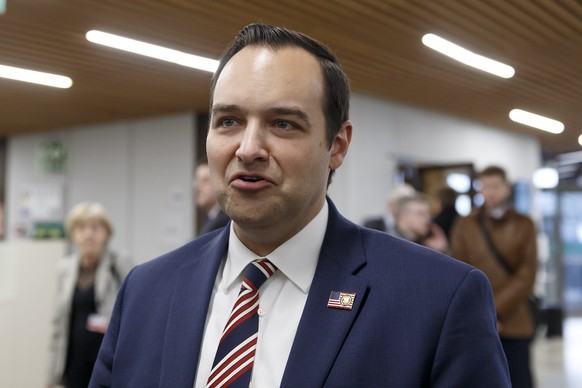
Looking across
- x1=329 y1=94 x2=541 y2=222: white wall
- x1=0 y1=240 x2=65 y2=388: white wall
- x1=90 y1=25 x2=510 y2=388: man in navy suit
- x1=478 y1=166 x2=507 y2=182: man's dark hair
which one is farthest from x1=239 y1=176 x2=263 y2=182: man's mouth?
x1=329 y1=94 x2=541 y2=222: white wall

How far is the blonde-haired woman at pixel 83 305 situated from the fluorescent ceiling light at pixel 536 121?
7.84 metres

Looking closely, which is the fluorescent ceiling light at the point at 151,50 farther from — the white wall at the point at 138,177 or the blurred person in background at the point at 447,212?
the white wall at the point at 138,177

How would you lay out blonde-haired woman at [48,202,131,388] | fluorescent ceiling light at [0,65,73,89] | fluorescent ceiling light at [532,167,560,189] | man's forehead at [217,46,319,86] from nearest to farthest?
man's forehead at [217,46,319,86], blonde-haired woman at [48,202,131,388], fluorescent ceiling light at [0,65,73,89], fluorescent ceiling light at [532,167,560,189]

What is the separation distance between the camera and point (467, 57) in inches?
283

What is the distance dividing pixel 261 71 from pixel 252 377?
599 millimetres

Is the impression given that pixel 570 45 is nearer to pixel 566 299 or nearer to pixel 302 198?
pixel 302 198

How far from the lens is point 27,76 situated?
802 cm

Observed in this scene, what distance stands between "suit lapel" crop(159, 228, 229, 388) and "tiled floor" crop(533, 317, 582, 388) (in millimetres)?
6872

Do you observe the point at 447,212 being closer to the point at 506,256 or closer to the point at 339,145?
the point at 506,256

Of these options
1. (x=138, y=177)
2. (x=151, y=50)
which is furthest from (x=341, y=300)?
(x=138, y=177)

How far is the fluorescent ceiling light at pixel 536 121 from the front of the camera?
433 inches

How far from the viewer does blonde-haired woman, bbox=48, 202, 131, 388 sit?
4402 millimetres

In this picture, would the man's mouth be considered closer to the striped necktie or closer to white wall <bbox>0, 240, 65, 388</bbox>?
the striped necktie

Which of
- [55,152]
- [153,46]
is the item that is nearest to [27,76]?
[153,46]
